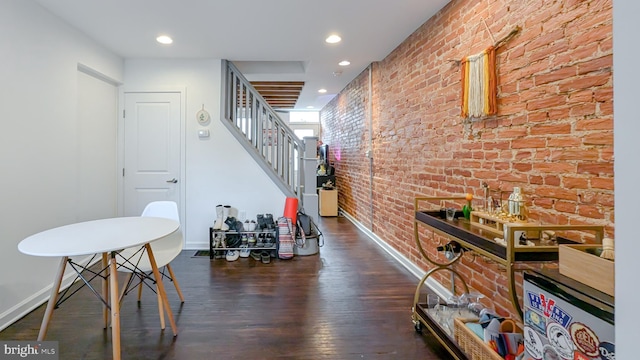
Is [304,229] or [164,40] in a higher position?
[164,40]

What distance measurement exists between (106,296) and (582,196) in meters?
2.95

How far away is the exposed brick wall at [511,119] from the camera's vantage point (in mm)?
1451

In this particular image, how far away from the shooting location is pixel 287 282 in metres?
3.04

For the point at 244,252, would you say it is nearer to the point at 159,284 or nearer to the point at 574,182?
the point at 159,284

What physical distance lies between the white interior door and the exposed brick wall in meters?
2.79

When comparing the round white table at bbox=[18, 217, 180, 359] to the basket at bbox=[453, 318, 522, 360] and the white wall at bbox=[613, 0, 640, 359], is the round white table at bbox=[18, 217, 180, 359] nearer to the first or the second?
the basket at bbox=[453, 318, 522, 360]

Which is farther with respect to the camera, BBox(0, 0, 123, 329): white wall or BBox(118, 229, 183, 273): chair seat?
BBox(0, 0, 123, 329): white wall

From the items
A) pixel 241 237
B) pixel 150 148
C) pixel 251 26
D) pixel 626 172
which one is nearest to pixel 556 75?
pixel 626 172

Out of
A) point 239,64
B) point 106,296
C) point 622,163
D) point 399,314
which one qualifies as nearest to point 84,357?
point 106,296

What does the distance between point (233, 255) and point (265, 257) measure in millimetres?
385

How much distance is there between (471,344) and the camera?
1.66 m

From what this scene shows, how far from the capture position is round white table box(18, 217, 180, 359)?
162 centimetres

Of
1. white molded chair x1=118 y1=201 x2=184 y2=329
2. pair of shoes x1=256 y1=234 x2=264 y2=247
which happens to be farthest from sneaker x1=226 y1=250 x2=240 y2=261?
white molded chair x1=118 y1=201 x2=184 y2=329

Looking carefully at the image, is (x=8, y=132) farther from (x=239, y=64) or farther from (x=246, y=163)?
(x=239, y=64)
